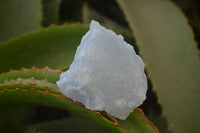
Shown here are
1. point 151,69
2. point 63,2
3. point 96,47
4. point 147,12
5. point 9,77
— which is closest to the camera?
point 96,47

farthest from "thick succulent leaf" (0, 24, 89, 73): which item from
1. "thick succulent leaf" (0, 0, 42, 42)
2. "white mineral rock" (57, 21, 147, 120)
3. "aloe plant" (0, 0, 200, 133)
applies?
"white mineral rock" (57, 21, 147, 120)

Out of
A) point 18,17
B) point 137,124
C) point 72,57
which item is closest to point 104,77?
point 137,124

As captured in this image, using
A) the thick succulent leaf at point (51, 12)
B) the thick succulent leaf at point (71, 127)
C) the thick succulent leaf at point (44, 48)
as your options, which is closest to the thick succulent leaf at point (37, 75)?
the thick succulent leaf at point (44, 48)

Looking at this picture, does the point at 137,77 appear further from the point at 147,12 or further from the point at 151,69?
the point at 147,12

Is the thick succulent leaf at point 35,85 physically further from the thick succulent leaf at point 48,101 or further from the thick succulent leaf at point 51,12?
the thick succulent leaf at point 51,12

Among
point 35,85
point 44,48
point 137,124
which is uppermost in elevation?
point 44,48

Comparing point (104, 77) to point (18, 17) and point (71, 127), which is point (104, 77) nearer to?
point (71, 127)

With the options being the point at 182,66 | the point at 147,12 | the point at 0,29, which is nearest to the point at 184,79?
the point at 182,66
